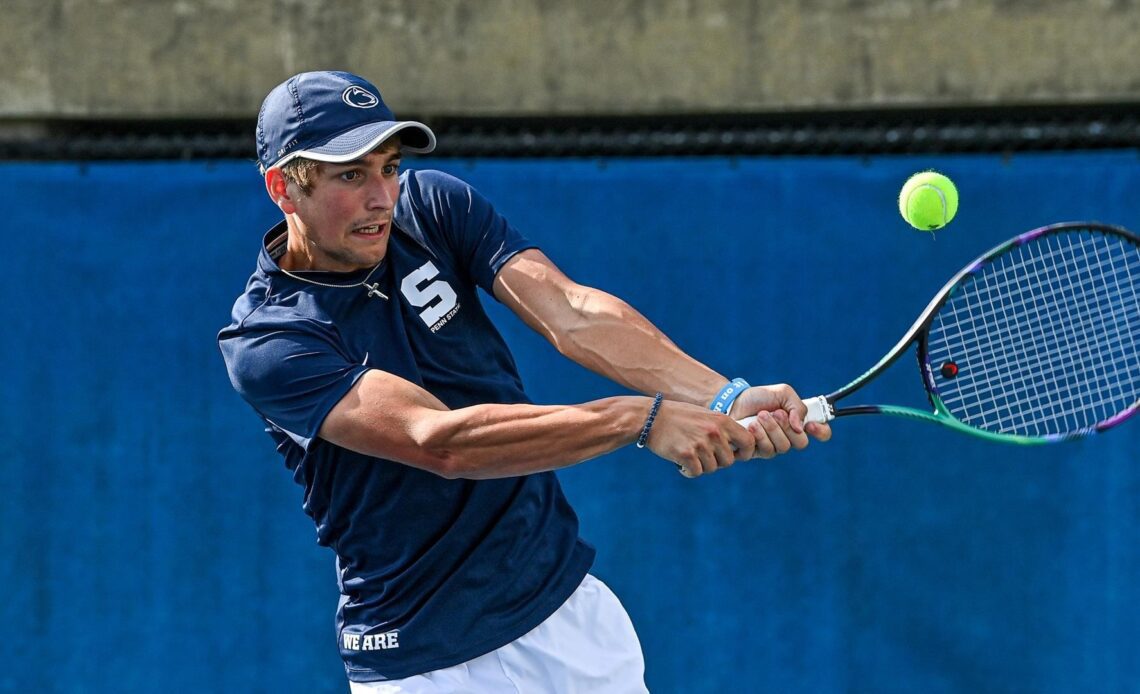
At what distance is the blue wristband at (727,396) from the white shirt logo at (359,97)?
0.96 meters

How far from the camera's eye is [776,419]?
3.10 meters

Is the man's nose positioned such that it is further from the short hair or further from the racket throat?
the racket throat

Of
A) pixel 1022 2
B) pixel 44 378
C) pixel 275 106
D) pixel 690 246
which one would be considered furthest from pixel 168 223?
pixel 1022 2

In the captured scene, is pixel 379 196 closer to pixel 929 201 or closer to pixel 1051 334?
pixel 929 201

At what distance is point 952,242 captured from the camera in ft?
16.4

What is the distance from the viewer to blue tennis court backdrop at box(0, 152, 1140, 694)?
5.00 metres

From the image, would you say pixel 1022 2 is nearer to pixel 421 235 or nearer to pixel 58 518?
pixel 421 235

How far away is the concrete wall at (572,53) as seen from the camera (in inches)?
199

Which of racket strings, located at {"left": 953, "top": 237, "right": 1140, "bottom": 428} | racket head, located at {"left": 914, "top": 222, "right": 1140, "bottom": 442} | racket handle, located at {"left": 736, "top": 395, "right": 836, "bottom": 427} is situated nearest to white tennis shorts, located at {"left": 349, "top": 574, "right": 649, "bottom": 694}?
racket handle, located at {"left": 736, "top": 395, "right": 836, "bottom": 427}

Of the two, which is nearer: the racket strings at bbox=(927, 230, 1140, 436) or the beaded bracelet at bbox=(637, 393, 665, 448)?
the beaded bracelet at bbox=(637, 393, 665, 448)

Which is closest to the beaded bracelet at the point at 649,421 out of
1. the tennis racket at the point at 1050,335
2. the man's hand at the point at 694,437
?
the man's hand at the point at 694,437

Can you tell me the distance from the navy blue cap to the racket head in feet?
6.04

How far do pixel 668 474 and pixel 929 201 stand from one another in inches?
57.5

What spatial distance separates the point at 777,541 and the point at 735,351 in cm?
65
